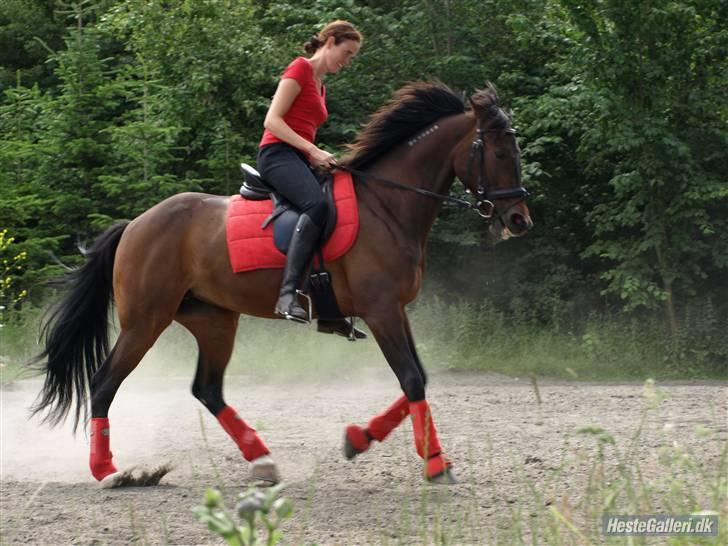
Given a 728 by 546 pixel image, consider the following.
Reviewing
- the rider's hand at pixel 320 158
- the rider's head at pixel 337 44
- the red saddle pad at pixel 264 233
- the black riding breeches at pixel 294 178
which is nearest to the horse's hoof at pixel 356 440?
the red saddle pad at pixel 264 233

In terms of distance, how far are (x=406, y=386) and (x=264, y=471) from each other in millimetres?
1122

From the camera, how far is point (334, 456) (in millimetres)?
7531

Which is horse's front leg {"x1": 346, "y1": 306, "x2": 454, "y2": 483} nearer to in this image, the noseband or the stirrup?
the stirrup

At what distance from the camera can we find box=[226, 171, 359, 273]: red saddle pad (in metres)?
6.71

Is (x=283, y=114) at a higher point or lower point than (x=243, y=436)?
higher

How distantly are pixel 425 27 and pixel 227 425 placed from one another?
9676mm

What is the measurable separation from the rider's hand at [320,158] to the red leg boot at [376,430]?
157cm

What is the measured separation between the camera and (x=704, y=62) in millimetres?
12992

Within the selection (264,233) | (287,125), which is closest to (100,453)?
(264,233)

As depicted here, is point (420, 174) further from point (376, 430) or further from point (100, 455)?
point (100, 455)

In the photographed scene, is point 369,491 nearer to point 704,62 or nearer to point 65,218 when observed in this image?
point 704,62

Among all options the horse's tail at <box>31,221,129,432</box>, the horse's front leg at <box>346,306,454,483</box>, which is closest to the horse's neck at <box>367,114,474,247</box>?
the horse's front leg at <box>346,306,454,483</box>

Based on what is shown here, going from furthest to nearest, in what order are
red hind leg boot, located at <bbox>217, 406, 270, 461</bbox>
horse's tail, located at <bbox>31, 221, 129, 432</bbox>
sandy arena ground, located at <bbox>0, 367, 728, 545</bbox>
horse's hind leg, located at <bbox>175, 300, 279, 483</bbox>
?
horse's tail, located at <bbox>31, 221, 129, 432</bbox>, horse's hind leg, located at <bbox>175, 300, 279, 483</bbox>, red hind leg boot, located at <bbox>217, 406, 270, 461</bbox>, sandy arena ground, located at <bbox>0, 367, 728, 545</bbox>

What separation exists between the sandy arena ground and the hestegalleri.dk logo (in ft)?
1.81
